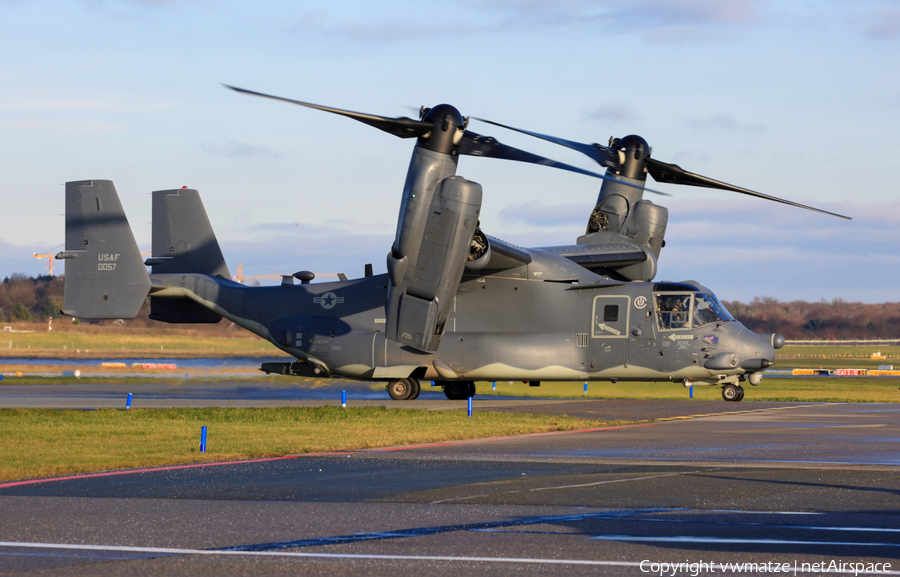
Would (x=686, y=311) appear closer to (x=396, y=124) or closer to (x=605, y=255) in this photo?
(x=605, y=255)

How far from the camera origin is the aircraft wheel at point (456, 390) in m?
31.6

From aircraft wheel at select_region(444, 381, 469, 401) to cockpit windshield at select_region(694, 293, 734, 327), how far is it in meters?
8.39

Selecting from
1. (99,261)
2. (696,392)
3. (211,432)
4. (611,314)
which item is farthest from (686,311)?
(99,261)

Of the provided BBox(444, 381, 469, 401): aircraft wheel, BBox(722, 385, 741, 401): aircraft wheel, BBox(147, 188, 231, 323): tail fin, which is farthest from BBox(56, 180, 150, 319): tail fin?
BBox(722, 385, 741, 401): aircraft wheel

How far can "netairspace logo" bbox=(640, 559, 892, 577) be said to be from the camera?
6.71 meters

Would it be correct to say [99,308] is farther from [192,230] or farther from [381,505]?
[381,505]

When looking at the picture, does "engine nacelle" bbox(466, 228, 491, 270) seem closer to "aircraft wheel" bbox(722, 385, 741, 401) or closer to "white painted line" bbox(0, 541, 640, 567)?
"aircraft wheel" bbox(722, 385, 741, 401)

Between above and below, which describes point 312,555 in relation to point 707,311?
below

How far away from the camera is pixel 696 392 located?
121ft

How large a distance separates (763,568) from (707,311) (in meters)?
21.2

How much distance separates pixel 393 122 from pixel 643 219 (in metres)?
11.8

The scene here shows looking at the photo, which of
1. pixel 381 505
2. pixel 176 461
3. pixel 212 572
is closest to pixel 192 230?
pixel 176 461

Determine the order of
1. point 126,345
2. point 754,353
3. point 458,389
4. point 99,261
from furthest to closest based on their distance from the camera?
point 126,345
point 458,389
point 99,261
point 754,353

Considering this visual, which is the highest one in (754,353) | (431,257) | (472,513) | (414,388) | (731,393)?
(431,257)
